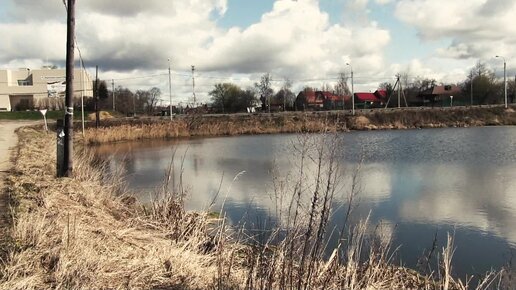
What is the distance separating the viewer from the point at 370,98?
373ft

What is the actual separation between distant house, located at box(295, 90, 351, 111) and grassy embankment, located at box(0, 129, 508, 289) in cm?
7745

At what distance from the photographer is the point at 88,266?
521 centimetres

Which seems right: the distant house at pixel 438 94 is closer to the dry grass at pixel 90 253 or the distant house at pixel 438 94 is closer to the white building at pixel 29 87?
the white building at pixel 29 87

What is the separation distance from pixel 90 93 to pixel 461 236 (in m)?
93.9

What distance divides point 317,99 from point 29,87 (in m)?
54.1

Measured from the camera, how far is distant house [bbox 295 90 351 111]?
87.9 metres

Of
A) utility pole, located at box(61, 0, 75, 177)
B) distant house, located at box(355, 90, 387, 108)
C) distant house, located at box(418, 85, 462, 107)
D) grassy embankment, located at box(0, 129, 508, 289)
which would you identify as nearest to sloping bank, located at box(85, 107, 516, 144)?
distant house, located at box(418, 85, 462, 107)

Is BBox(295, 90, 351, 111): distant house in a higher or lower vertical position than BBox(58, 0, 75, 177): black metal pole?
higher

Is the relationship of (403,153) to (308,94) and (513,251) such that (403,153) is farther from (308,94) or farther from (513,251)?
(308,94)

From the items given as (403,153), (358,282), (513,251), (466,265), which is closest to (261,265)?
(358,282)

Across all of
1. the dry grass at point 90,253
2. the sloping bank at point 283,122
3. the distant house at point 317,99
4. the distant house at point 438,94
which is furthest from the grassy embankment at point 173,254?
Result: the distant house at point 438,94

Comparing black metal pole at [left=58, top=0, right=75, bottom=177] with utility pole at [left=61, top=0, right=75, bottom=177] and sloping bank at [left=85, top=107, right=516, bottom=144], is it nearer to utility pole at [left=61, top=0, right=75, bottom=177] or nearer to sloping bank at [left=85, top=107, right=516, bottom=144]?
utility pole at [left=61, top=0, right=75, bottom=177]

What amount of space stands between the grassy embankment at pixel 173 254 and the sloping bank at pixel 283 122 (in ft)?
128

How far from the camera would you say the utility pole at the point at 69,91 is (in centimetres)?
1116
